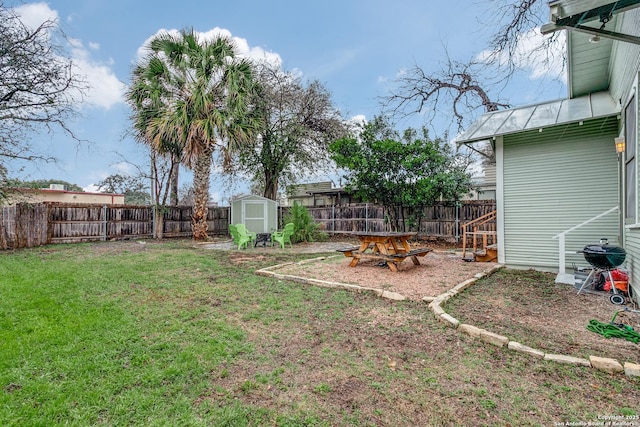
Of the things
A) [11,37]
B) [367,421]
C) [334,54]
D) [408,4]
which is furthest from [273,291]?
[334,54]

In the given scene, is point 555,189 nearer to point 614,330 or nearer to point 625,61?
point 625,61

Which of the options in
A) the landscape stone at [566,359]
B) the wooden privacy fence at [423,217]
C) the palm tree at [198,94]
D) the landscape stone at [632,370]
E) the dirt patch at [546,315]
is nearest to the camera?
the landscape stone at [632,370]

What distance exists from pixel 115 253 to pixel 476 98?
12395 millimetres

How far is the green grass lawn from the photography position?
74.8 inches

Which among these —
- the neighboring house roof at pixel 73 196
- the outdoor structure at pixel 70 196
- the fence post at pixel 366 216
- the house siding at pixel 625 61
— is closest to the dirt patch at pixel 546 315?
the house siding at pixel 625 61

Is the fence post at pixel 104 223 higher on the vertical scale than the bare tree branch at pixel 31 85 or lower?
lower

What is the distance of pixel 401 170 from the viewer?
1055 centimetres

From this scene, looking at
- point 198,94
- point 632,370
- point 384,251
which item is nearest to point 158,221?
point 198,94

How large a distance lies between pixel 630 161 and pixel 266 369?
5.39 m

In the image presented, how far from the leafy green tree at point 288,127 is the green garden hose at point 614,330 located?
41.9 ft

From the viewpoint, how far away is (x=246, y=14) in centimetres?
1021

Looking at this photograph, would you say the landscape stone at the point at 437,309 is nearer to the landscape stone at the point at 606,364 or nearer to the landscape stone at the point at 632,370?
the landscape stone at the point at 606,364

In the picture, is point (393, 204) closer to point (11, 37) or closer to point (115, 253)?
point (115, 253)

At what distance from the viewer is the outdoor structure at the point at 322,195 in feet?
61.3
